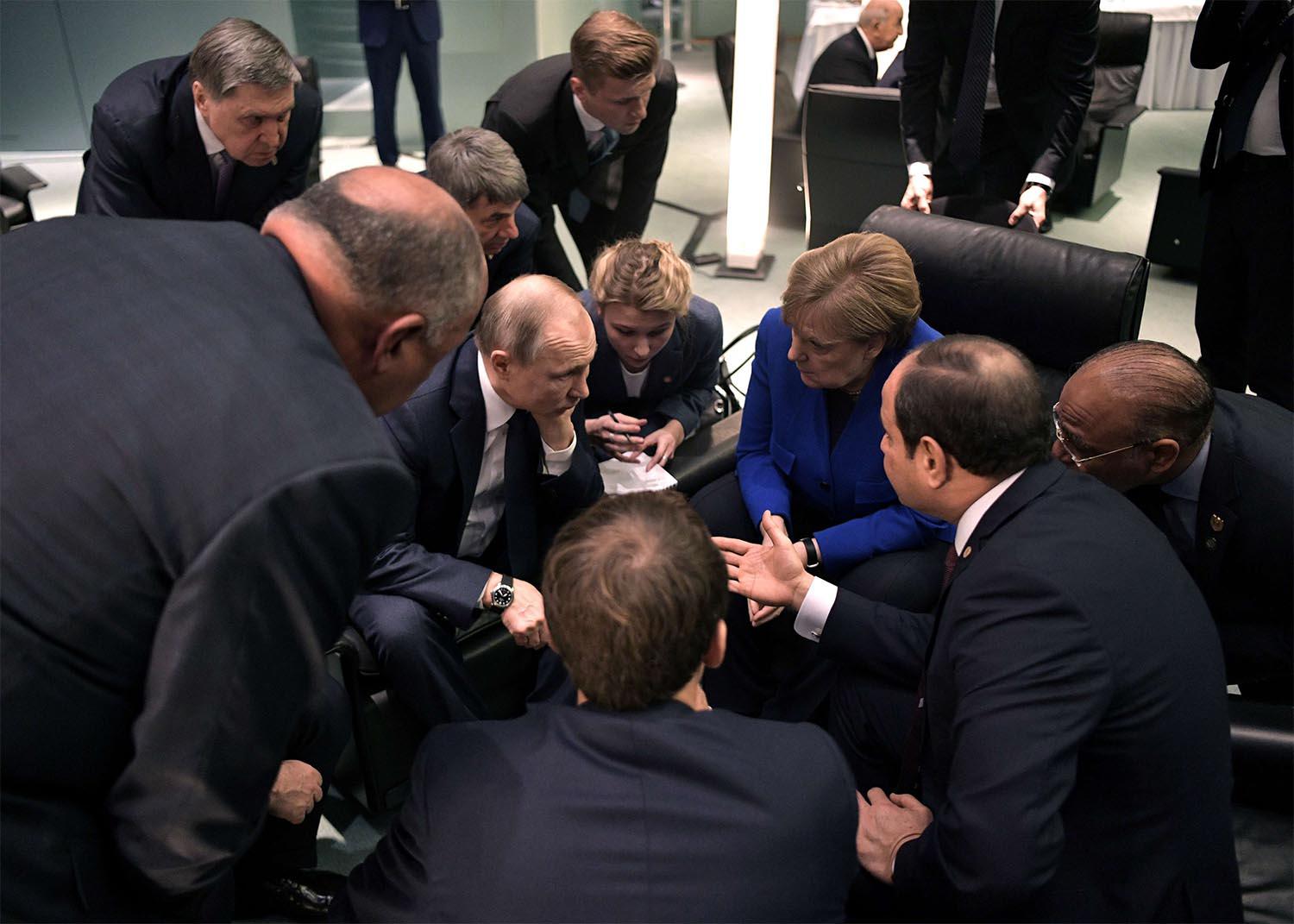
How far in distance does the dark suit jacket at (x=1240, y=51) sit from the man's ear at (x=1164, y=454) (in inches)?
56.4

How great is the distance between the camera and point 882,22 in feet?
16.0

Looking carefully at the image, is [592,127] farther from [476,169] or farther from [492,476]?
[492,476]

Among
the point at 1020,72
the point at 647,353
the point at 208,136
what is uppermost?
the point at 1020,72

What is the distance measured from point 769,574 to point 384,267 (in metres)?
1.12

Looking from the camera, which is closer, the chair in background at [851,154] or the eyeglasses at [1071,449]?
the eyeglasses at [1071,449]

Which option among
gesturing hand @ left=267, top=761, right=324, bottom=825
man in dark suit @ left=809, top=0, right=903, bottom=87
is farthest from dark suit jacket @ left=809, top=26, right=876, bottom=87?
gesturing hand @ left=267, top=761, right=324, bottom=825

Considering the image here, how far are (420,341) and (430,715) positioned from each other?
3.10ft

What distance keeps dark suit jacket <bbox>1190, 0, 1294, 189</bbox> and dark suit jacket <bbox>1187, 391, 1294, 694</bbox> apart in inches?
49.7

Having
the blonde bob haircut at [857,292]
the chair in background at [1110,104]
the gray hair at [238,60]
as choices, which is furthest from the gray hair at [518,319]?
the chair in background at [1110,104]

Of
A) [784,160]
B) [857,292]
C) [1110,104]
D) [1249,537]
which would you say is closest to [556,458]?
[857,292]

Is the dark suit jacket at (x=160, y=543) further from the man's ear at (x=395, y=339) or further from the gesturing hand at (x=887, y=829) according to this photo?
the gesturing hand at (x=887, y=829)

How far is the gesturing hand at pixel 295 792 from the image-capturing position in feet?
5.84

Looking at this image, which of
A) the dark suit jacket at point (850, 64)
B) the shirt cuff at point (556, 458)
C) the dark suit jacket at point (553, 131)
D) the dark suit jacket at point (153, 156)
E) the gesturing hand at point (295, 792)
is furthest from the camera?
the dark suit jacket at point (850, 64)

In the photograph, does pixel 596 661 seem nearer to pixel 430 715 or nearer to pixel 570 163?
Answer: pixel 430 715
